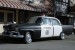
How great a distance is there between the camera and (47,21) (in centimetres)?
1859

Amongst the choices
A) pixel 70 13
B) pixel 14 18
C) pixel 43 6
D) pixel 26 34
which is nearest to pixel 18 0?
pixel 14 18


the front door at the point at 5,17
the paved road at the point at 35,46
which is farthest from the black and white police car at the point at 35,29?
the front door at the point at 5,17

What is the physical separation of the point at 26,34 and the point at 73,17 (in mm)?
17741

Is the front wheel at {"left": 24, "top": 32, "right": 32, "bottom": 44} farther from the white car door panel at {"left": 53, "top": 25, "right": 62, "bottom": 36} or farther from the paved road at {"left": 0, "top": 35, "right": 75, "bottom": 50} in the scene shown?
the white car door panel at {"left": 53, "top": 25, "right": 62, "bottom": 36}

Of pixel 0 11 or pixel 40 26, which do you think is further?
pixel 0 11

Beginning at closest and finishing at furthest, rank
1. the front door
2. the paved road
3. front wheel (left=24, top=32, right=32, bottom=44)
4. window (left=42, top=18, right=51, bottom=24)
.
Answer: the paved road < front wheel (left=24, top=32, right=32, bottom=44) < window (left=42, top=18, right=51, bottom=24) < the front door

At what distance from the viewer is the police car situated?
16422mm

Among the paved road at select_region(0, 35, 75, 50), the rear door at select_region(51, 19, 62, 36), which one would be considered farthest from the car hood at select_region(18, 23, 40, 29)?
the rear door at select_region(51, 19, 62, 36)

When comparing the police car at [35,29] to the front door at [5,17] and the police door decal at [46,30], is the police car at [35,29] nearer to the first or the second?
the police door decal at [46,30]

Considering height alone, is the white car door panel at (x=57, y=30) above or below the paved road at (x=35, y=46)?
above

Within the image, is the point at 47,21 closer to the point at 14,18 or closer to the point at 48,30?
the point at 48,30

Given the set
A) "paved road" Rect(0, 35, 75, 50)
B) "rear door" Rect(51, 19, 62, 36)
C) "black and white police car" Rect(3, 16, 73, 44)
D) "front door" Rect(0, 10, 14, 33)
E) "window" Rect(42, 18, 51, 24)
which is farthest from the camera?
"front door" Rect(0, 10, 14, 33)

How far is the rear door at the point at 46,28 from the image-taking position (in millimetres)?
17828

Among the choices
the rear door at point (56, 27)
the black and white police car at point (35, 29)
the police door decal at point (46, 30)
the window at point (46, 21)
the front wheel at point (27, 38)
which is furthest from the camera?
the rear door at point (56, 27)
